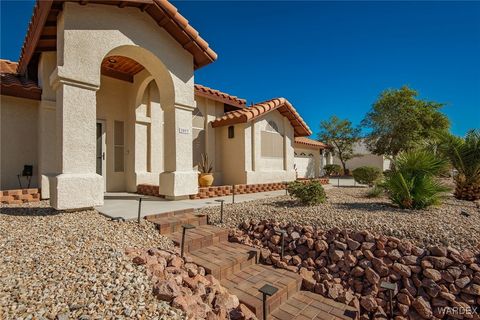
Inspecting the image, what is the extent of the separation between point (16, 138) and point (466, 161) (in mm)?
14286

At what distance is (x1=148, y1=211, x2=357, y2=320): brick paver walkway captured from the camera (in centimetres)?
353

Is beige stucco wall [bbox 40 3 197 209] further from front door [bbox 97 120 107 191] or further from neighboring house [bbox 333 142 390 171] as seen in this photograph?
neighboring house [bbox 333 142 390 171]

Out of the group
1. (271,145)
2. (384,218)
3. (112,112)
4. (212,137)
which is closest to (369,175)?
(271,145)

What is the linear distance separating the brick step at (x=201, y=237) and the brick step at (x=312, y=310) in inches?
71.2

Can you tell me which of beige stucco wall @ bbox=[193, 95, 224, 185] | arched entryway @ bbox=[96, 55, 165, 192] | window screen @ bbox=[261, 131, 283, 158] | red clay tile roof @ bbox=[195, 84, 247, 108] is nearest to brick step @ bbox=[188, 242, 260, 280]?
arched entryway @ bbox=[96, 55, 165, 192]

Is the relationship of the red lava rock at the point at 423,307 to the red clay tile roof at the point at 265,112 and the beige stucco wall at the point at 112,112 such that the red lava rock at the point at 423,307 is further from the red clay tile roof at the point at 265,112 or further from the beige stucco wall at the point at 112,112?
the beige stucco wall at the point at 112,112

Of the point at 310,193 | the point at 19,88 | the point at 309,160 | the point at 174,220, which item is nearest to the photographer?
the point at 174,220

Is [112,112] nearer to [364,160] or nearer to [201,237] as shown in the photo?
[201,237]

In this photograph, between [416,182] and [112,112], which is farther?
[112,112]

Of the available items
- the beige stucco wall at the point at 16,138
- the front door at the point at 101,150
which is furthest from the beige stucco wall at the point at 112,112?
the beige stucco wall at the point at 16,138

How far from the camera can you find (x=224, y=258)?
4348 millimetres

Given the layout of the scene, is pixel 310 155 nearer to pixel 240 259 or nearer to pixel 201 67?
pixel 201 67

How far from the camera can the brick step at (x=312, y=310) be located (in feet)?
11.4

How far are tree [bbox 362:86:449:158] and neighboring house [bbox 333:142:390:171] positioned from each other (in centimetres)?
401
